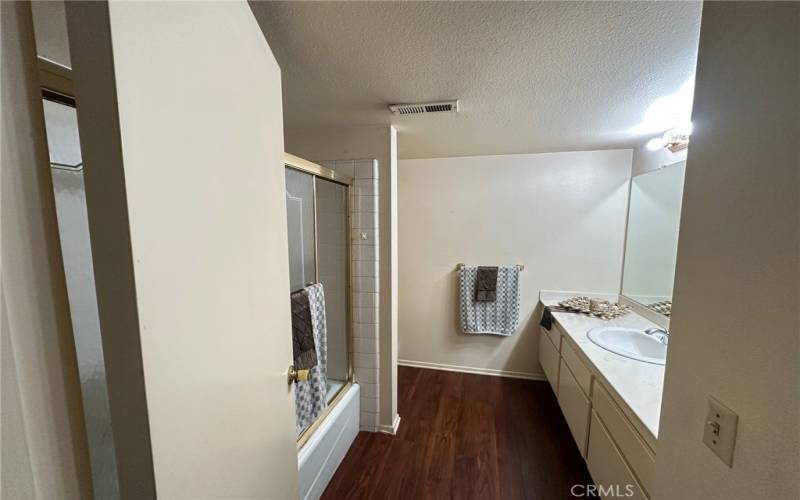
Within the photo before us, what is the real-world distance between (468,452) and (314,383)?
3.70ft

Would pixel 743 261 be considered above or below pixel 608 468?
above

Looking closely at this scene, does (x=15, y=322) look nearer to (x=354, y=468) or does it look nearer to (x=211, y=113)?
(x=211, y=113)

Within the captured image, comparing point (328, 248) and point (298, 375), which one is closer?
point (298, 375)

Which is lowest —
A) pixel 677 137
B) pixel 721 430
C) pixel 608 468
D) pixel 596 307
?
pixel 608 468

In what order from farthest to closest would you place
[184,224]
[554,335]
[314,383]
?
[554,335], [314,383], [184,224]

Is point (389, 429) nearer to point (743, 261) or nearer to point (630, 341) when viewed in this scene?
point (630, 341)

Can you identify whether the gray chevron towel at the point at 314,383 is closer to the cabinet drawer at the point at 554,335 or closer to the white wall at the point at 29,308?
the white wall at the point at 29,308

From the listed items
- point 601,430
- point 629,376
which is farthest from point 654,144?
point 601,430

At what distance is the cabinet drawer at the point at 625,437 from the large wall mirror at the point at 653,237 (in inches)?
38.0

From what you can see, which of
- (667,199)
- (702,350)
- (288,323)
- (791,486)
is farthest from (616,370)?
(288,323)

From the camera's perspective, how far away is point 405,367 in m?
2.99

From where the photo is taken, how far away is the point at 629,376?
4.34ft

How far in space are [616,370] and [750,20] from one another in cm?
136

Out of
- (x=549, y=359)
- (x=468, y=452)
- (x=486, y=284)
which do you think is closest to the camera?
(x=468, y=452)
